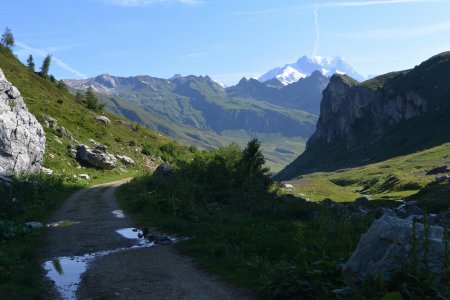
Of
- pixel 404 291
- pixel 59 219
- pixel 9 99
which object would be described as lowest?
pixel 59 219

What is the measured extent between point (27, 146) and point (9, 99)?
573cm

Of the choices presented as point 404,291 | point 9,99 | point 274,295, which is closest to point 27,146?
point 9,99

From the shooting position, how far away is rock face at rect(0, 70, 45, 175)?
38062 mm

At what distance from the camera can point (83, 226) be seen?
24422 millimetres

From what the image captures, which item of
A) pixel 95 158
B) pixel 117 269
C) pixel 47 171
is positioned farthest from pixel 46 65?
pixel 117 269

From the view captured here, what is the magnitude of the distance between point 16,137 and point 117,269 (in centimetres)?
2962

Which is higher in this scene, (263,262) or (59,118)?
(59,118)

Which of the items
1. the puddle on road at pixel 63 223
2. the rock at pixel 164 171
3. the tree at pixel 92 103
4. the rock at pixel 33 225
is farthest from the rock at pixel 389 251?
the tree at pixel 92 103

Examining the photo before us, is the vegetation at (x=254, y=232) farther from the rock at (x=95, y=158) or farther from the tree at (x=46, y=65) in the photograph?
the tree at (x=46, y=65)

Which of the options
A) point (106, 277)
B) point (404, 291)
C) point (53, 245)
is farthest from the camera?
point (53, 245)

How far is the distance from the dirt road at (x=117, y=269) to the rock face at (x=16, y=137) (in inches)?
655

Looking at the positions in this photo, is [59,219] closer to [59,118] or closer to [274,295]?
[274,295]

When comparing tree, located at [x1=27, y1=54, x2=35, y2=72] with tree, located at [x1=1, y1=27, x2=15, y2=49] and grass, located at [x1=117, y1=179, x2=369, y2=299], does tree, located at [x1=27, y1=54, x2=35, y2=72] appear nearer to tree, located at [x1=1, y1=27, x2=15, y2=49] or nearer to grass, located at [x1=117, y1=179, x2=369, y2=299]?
tree, located at [x1=1, y1=27, x2=15, y2=49]

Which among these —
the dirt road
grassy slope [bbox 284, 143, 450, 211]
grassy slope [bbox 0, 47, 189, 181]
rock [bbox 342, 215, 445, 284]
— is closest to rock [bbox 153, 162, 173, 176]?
grassy slope [bbox 0, 47, 189, 181]
